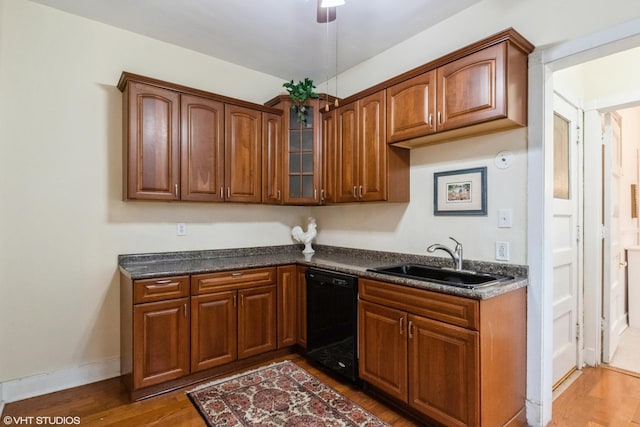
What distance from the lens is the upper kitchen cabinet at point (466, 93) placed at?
193cm

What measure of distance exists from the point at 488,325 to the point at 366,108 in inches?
73.9

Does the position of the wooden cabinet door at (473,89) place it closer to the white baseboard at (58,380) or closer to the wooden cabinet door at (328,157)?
the wooden cabinet door at (328,157)

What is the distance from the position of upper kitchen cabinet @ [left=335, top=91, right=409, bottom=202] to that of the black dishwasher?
75 centimetres

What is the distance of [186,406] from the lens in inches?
89.1

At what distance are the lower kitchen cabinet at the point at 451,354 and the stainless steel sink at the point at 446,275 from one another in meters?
0.11

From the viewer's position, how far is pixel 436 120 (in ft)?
7.41

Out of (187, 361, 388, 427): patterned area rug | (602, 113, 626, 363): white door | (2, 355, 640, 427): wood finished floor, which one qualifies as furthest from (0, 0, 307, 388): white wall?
(602, 113, 626, 363): white door

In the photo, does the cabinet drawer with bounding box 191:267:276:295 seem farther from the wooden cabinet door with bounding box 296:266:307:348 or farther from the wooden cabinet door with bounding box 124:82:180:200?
the wooden cabinet door with bounding box 124:82:180:200

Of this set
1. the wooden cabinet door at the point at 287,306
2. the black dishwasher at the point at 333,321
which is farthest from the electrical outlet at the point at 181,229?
the black dishwasher at the point at 333,321

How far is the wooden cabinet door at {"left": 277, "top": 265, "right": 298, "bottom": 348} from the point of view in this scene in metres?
2.99

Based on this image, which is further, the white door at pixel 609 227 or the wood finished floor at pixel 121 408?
the white door at pixel 609 227

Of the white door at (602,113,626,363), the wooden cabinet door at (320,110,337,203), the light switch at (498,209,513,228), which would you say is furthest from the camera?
the wooden cabinet door at (320,110,337,203)

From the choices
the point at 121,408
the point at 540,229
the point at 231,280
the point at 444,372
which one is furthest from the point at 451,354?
the point at 121,408

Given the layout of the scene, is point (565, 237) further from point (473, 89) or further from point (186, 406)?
point (186, 406)
